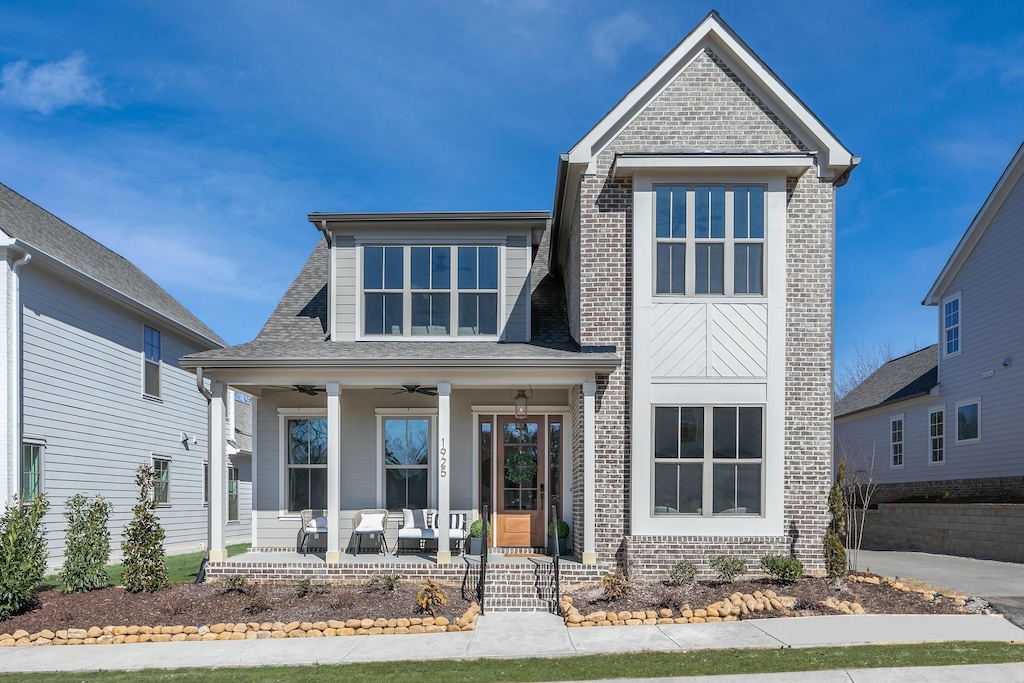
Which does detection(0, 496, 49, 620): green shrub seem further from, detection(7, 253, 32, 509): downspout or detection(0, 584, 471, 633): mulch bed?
detection(7, 253, 32, 509): downspout

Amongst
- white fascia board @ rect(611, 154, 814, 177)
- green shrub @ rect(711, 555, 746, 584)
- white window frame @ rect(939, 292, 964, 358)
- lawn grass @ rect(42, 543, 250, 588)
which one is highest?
white fascia board @ rect(611, 154, 814, 177)

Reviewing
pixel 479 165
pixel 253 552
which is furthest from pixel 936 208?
pixel 253 552

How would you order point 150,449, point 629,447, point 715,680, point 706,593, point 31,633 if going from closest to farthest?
point 715,680 < point 31,633 < point 706,593 < point 629,447 < point 150,449

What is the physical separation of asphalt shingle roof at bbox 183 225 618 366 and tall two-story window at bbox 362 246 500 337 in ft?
1.30

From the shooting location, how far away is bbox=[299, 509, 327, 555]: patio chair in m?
13.6

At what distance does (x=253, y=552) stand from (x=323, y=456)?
204 cm

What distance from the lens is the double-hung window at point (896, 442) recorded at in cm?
2378

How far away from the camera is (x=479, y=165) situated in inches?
672

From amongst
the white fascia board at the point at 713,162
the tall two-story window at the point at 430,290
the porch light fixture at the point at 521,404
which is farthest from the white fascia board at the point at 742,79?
the porch light fixture at the point at 521,404

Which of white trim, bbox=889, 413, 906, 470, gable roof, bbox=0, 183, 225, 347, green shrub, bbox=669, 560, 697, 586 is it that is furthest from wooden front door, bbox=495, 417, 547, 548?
white trim, bbox=889, 413, 906, 470

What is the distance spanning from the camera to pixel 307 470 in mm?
14516

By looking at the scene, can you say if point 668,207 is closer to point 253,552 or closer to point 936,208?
point 253,552

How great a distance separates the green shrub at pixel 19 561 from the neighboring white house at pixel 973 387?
61.4 ft

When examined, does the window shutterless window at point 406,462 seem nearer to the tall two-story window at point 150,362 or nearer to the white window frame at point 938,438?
the tall two-story window at point 150,362
